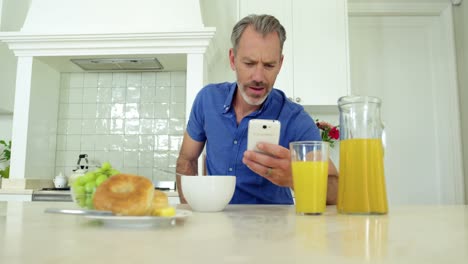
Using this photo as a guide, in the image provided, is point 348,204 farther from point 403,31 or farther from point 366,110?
point 403,31

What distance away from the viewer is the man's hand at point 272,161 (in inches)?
35.7

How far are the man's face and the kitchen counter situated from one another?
0.84 m

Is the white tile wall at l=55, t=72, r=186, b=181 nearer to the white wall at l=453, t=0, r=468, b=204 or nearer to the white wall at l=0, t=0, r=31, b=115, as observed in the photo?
the white wall at l=0, t=0, r=31, b=115

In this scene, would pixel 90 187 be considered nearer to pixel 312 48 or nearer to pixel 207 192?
pixel 207 192

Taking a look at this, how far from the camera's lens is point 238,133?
1385 mm

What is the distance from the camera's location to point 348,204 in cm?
72

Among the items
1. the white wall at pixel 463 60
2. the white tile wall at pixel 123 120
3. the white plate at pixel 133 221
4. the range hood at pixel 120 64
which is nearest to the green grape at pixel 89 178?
the white plate at pixel 133 221

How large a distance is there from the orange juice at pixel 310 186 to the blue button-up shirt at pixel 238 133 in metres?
0.57

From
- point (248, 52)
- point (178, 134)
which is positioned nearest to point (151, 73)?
point (178, 134)

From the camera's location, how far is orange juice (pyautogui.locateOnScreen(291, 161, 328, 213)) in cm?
72

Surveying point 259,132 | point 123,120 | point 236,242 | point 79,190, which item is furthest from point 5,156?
point 236,242

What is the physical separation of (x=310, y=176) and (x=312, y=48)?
6.82 feet

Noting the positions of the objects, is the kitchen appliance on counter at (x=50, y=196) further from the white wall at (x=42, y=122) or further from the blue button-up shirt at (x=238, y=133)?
the blue button-up shirt at (x=238, y=133)

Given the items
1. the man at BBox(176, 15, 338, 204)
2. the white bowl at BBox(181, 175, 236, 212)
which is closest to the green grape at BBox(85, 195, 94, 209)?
the white bowl at BBox(181, 175, 236, 212)
